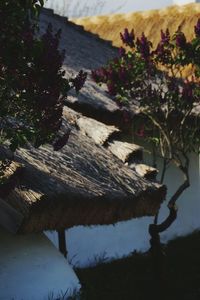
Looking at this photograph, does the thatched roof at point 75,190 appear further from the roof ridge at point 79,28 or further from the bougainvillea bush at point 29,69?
the roof ridge at point 79,28

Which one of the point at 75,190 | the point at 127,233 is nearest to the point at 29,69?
the point at 75,190

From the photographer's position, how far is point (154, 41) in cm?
1051

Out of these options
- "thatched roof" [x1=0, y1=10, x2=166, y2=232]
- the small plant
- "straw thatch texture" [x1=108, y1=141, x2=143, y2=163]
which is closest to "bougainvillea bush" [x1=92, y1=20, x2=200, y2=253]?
"thatched roof" [x1=0, y1=10, x2=166, y2=232]

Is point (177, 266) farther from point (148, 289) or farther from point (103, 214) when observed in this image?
point (103, 214)

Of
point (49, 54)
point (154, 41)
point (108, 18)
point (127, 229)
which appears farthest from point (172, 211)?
point (108, 18)

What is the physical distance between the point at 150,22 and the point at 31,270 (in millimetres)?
6667

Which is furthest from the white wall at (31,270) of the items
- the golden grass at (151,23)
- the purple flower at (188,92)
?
the golden grass at (151,23)

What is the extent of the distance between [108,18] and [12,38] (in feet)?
28.2

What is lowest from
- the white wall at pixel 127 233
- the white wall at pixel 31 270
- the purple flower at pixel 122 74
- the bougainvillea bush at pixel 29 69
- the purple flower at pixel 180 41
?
the white wall at pixel 127 233

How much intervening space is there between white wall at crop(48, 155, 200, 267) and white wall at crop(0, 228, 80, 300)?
4.42 feet

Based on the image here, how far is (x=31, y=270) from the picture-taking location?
17.0 feet

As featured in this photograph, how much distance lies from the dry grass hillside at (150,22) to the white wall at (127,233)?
219cm

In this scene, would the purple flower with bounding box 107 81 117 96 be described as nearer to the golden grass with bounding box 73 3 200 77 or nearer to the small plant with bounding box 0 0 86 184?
the golden grass with bounding box 73 3 200 77

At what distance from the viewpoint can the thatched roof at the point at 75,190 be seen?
447cm
